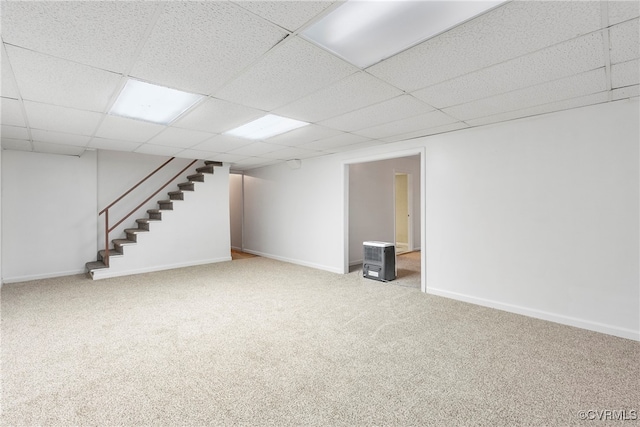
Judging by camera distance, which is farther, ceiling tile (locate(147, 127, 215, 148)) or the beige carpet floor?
ceiling tile (locate(147, 127, 215, 148))

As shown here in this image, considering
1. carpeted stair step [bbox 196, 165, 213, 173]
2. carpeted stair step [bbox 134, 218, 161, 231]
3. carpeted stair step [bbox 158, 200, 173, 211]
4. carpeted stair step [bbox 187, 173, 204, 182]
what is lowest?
carpeted stair step [bbox 134, 218, 161, 231]

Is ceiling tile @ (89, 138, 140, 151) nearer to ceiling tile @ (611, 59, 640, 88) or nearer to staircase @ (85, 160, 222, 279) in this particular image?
staircase @ (85, 160, 222, 279)

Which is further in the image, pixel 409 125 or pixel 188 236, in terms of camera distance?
pixel 188 236

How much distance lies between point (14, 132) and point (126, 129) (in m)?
1.44

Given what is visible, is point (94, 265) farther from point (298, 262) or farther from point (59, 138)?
point (298, 262)

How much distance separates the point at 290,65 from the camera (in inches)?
79.2

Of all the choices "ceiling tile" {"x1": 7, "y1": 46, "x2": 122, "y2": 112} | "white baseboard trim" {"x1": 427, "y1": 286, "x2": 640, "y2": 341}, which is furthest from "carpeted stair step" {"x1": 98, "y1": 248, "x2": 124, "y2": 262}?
"white baseboard trim" {"x1": 427, "y1": 286, "x2": 640, "y2": 341}

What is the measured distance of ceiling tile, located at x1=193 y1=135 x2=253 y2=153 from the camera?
13.5ft

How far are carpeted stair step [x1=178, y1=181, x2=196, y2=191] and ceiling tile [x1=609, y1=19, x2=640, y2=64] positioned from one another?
6399mm

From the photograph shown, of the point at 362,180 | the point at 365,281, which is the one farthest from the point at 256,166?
the point at 365,281

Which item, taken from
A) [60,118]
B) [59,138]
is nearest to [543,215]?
[60,118]

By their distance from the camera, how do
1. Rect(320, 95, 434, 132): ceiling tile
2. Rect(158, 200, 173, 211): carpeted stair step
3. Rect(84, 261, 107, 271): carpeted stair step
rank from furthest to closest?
Rect(158, 200, 173, 211): carpeted stair step
Rect(84, 261, 107, 271): carpeted stair step
Rect(320, 95, 434, 132): ceiling tile

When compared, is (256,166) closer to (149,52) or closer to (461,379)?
(149,52)

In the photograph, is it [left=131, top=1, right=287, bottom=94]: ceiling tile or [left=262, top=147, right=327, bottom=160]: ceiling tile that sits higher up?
[left=262, top=147, right=327, bottom=160]: ceiling tile
